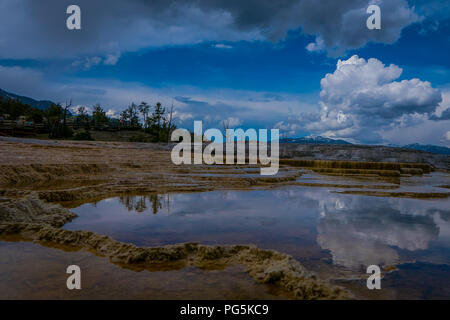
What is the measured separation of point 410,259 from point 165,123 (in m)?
58.7

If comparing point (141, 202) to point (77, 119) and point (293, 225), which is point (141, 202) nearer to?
point (293, 225)

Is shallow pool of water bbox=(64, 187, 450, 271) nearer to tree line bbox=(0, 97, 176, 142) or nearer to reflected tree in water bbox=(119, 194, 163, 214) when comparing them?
reflected tree in water bbox=(119, 194, 163, 214)

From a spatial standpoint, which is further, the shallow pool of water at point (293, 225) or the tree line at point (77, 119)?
the tree line at point (77, 119)

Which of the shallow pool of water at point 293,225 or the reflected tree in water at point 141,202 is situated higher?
the reflected tree in water at point 141,202

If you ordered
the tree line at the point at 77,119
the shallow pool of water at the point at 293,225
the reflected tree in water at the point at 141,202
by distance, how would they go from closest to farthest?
the shallow pool of water at the point at 293,225 → the reflected tree in water at the point at 141,202 → the tree line at the point at 77,119

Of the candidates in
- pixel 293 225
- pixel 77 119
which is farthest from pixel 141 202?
pixel 77 119

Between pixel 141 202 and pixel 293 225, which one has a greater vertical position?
pixel 141 202

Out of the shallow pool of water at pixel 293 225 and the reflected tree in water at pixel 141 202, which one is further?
the reflected tree in water at pixel 141 202

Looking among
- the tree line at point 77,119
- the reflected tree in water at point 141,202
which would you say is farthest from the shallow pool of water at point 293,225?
the tree line at point 77,119

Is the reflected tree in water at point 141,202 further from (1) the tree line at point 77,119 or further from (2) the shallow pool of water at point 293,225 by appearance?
(1) the tree line at point 77,119

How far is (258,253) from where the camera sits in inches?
152

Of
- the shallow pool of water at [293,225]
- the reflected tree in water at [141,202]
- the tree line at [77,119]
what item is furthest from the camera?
the tree line at [77,119]
